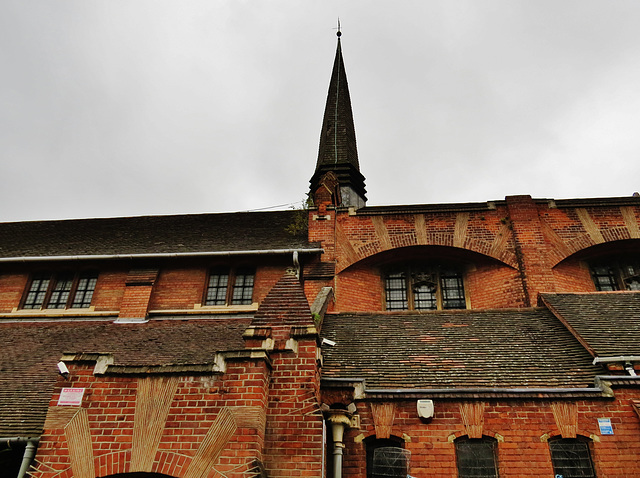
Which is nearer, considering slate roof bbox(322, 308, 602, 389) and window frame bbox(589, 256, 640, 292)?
slate roof bbox(322, 308, 602, 389)

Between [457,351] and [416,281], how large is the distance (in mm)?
4765

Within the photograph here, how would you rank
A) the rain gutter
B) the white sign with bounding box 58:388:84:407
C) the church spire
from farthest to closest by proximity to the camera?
the church spire, the rain gutter, the white sign with bounding box 58:388:84:407

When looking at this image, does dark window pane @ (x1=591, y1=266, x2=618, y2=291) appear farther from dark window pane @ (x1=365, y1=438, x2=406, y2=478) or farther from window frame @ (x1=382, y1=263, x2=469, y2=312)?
dark window pane @ (x1=365, y1=438, x2=406, y2=478)

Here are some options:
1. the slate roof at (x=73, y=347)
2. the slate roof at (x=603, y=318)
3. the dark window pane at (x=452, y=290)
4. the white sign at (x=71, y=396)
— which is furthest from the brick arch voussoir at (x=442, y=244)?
the white sign at (x=71, y=396)

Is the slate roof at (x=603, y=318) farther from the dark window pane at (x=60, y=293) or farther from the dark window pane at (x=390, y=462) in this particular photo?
the dark window pane at (x=60, y=293)

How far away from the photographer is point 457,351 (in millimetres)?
8914

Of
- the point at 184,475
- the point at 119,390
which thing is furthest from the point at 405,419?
the point at 119,390

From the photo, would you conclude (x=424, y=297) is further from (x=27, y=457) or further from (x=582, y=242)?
(x=27, y=457)

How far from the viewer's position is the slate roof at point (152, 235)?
46.3ft

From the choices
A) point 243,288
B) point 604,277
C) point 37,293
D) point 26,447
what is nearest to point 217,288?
point 243,288

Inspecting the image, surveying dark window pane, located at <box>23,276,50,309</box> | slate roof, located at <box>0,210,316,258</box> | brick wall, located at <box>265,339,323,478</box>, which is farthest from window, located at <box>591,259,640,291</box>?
dark window pane, located at <box>23,276,50,309</box>

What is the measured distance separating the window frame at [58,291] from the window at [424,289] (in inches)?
333

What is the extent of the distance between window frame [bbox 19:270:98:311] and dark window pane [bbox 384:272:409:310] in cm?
826

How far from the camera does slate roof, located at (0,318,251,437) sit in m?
7.54
